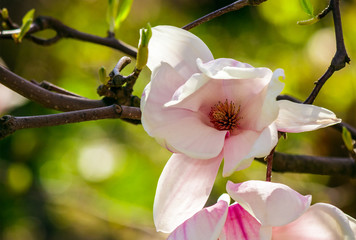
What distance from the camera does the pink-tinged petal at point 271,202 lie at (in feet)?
1.45

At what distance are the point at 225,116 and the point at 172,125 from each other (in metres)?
0.07

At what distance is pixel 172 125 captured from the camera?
1.60 ft

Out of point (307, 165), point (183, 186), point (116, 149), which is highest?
point (183, 186)

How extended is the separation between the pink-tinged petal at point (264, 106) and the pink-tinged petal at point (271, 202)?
0.06m

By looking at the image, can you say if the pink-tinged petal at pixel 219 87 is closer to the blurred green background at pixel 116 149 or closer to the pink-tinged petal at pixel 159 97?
the pink-tinged petal at pixel 159 97

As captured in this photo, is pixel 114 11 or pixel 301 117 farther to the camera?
pixel 114 11

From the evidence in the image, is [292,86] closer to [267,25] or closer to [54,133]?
[267,25]

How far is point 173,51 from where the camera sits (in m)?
0.52

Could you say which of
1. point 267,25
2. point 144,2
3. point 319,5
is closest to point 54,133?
point 144,2

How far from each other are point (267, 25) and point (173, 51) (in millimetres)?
1085

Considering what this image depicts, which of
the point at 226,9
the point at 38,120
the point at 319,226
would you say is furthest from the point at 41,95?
the point at 319,226

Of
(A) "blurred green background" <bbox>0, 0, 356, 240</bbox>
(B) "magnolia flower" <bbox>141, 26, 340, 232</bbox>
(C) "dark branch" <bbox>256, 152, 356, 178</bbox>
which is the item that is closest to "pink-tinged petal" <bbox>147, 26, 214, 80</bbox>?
(B) "magnolia flower" <bbox>141, 26, 340, 232</bbox>

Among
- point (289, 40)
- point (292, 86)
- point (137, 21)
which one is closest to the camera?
point (292, 86)

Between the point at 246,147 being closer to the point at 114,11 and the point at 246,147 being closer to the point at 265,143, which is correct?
the point at 265,143
